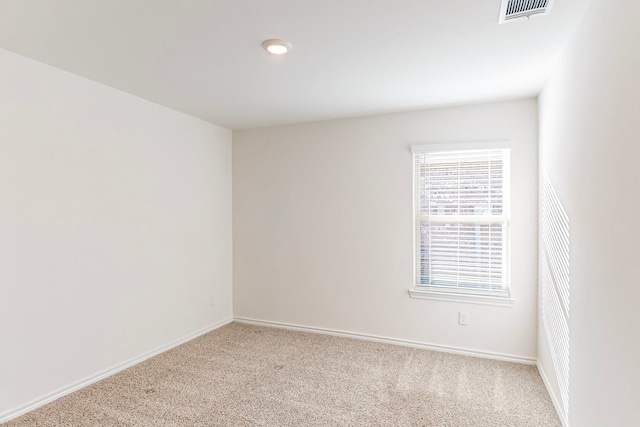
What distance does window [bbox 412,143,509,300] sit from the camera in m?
3.28

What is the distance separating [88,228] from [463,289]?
11.0ft

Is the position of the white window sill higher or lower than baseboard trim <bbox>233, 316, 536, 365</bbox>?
higher

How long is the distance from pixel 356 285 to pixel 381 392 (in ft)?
4.26

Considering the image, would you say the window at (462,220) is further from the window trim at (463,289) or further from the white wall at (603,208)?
the white wall at (603,208)

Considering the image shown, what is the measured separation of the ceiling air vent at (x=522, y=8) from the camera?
5.56 feet

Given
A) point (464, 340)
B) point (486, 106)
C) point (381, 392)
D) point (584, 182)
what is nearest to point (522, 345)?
point (464, 340)

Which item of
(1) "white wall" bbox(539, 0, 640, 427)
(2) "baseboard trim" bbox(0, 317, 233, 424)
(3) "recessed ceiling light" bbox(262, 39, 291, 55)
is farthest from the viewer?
(2) "baseboard trim" bbox(0, 317, 233, 424)

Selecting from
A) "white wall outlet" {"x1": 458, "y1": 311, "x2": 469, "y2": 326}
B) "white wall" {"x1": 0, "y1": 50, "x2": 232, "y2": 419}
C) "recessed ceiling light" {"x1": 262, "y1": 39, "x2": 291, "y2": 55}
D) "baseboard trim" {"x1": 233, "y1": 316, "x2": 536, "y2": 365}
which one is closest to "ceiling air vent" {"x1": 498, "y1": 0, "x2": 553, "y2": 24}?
"recessed ceiling light" {"x1": 262, "y1": 39, "x2": 291, "y2": 55}

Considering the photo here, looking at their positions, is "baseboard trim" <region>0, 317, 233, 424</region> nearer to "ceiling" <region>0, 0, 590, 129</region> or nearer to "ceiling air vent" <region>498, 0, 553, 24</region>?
"ceiling" <region>0, 0, 590, 129</region>

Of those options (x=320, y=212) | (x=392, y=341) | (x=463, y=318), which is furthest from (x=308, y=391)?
(x=320, y=212)

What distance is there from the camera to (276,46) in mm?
2145

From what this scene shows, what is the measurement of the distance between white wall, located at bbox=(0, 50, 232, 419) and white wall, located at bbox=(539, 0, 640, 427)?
10.8 feet

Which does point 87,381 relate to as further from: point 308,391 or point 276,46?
point 276,46

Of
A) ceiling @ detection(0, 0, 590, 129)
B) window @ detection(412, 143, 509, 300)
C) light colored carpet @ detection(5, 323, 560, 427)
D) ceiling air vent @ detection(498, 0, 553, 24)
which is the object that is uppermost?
ceiling @ detection(0, 0, 590, 129)
